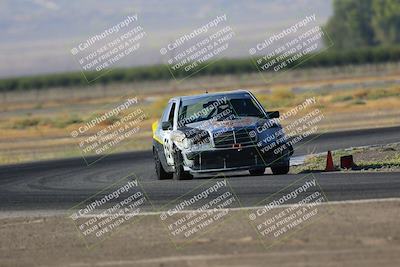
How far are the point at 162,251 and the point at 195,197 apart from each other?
4273mm

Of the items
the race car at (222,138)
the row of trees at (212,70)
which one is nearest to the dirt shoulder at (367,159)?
the race car at (222,138)

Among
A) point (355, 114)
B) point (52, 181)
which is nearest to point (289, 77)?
point (355, 114)

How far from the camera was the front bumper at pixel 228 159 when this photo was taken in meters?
17.8

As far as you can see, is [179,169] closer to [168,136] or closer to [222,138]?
[168,136]

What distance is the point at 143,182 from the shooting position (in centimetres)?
1928

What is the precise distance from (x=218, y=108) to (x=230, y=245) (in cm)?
762

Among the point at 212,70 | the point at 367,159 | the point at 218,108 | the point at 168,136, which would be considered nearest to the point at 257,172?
the point at 218,108

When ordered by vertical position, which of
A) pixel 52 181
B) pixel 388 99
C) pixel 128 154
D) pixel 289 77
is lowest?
pixel 289 77

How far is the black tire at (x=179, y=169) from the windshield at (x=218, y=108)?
0.76 meters

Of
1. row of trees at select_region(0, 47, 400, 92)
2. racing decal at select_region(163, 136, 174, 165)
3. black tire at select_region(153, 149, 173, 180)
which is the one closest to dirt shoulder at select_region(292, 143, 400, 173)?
black tire at select_region(153, 149, 173, 180)

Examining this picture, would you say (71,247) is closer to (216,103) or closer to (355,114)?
(216,103)

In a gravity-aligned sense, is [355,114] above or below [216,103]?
below

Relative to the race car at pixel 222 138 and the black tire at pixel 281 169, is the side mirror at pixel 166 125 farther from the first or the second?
the black tire at pixel 281 169

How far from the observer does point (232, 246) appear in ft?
36.7
